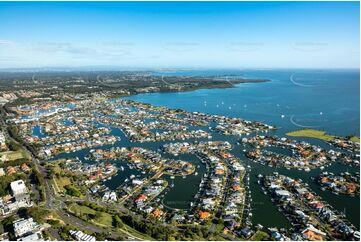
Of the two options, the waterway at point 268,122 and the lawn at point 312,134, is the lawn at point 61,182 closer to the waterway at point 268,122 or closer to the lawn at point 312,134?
the waterway at point 268,122

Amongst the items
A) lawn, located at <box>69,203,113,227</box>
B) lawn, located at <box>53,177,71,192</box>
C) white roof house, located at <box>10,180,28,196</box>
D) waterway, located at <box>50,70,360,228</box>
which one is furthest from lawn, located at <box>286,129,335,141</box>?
white roof house, located at <box>10,180,28,196</box>

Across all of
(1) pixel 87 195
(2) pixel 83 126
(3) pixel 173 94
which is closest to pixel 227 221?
(1) pixel 87 195

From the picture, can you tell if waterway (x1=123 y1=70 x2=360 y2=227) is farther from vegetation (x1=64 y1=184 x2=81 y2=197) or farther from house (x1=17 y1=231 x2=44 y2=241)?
house (x1=17 y1=231 x2=44 y2=241)

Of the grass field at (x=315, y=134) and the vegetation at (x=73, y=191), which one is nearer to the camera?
the vegetation at (x=73, y=191)

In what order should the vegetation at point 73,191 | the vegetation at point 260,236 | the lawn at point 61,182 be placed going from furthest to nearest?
1. the lawn at point 61,182
2. the vegetation at point 73,191
3. the vegetation at point 260,236

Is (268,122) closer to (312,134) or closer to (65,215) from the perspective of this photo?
(312,134)

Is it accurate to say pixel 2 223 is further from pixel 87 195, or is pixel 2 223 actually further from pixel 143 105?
pixel 143 105

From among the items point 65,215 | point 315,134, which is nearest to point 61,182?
point 65,215

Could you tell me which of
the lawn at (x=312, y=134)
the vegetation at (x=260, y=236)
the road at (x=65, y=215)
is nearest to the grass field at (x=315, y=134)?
the lawn at (x=312, y=134)
